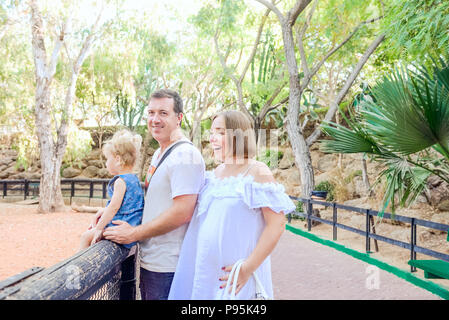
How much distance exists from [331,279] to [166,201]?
437 cm

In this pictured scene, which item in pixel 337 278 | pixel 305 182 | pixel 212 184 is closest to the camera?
pixel 212 184

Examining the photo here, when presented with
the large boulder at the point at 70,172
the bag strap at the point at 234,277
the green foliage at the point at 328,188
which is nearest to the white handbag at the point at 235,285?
the bag strap at the point at 234,277

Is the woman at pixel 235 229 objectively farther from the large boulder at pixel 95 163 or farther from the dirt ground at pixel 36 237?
the large boulder at pixel 95 163

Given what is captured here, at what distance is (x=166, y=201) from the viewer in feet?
6.17

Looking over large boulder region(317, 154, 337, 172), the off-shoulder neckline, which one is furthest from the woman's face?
large boulder region(317, 154, 337, 172)

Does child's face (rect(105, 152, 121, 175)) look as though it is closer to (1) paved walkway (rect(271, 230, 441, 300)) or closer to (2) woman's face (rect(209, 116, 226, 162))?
A: (2) woman's face (rect(209, 116, 226, 162))

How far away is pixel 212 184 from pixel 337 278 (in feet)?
14.4

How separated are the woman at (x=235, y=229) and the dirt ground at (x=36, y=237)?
18.8ft

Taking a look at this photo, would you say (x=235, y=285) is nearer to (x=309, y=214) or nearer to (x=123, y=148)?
(x=123, y=148)

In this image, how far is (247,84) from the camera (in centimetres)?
1549

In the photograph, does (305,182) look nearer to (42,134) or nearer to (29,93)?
(42,134)

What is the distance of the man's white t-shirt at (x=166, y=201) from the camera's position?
72.6 inches

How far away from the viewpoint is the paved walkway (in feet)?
15.6
